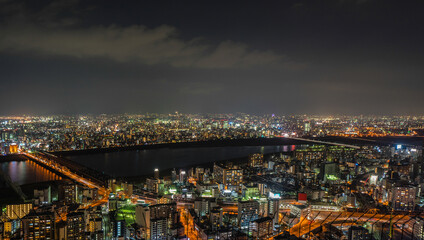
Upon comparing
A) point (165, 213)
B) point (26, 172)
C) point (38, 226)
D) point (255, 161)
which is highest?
point (38, 226)

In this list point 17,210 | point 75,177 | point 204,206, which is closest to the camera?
point 17,210

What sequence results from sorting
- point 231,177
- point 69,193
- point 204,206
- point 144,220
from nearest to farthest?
point 144,220 → point 204,206 → point 69,193 → point 231,177

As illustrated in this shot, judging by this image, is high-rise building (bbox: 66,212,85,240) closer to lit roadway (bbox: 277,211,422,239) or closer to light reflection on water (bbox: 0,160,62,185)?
lit roadway (bbox: 277,211,422,239)

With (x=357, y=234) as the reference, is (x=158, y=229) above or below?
below

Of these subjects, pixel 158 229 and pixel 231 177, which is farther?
pixel 231 177

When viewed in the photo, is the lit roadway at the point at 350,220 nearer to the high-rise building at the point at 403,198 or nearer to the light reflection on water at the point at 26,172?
the high-rise building at the point at 403,198

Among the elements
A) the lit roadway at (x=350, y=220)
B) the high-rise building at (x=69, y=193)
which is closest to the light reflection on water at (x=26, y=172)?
the high-rise building at (x=69, y=193)

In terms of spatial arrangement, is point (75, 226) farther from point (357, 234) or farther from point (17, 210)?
point (357, 234)

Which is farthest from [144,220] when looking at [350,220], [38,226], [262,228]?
[350,220]

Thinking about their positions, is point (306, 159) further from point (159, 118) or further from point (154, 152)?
point (159, 118)
